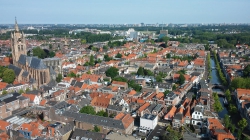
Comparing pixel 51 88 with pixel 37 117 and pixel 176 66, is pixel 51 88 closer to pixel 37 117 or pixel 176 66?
pixel 37 117

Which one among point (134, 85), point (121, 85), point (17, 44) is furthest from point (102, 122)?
point (17, 44)

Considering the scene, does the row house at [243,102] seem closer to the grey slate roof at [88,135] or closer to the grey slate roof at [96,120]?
the grey slate roof at [96,120]

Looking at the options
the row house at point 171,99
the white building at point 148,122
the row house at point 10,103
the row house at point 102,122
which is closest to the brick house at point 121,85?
the row house at point 171,99

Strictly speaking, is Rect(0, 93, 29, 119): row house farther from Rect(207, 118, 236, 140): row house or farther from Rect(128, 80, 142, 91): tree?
Rect(207, 118, 236, 140): row house

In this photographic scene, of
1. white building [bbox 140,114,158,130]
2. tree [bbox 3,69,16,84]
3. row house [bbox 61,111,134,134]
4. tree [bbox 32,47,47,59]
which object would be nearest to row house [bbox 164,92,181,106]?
white building [bbox 140,114,158,130]

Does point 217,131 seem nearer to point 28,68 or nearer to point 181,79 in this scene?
point 181,79

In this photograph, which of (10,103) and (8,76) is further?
(8,76)
